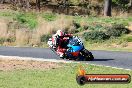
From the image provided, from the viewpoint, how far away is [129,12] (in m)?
51.9

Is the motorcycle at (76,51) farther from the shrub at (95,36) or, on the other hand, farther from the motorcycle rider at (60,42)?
the shrub at (95,36)

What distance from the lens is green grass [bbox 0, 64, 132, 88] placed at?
39.7ft

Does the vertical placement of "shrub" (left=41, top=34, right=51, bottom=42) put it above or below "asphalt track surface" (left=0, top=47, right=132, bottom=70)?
below

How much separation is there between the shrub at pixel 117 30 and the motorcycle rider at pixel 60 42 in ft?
36.8

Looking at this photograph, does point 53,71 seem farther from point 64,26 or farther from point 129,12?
point 129,12

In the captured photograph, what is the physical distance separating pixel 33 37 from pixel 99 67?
42.2 ft

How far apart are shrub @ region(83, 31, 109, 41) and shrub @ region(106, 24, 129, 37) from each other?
71 centimetres

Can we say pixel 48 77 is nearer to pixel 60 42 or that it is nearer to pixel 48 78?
pixel 48 78

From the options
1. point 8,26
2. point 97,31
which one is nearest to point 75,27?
point 97,31

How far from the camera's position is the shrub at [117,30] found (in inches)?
1198

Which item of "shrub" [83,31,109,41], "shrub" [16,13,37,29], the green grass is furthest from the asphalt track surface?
"shrub" [16,13,37,29]

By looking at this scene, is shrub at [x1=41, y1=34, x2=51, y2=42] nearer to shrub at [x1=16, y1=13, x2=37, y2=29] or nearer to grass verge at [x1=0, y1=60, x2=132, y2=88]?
shrub at [x1=16, y1=13, x2=37, y2=29]

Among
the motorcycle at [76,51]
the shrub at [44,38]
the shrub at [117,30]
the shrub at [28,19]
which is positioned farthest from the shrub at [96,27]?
the motorcycle at [76,51]

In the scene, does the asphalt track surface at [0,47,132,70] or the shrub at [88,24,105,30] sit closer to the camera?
the asphalt track surface at [0,47,132,70]
